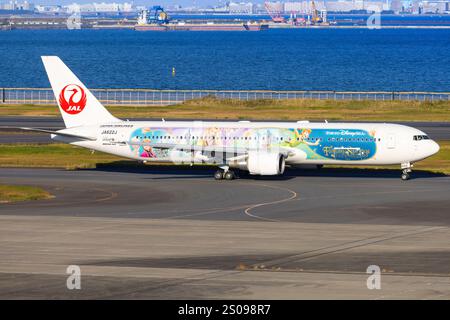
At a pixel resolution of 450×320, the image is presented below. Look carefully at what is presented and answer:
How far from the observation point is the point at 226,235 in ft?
170

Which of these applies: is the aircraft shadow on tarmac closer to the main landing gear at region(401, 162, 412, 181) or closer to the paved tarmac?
the paved tarmac

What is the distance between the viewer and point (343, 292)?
3756cm

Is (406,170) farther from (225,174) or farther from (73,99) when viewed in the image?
(73,99)

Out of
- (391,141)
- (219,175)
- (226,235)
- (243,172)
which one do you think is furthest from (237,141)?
(226,235)

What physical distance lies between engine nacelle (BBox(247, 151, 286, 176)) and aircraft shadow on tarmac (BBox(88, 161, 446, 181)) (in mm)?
2875

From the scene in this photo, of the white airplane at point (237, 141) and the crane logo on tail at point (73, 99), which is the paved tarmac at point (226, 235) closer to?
the white airplane at point (237, 141)

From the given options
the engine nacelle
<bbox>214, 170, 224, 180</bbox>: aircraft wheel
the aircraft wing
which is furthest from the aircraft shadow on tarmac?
the engine nacelle

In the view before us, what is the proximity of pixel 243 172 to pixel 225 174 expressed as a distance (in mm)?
4549

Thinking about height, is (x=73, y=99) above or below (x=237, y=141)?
above

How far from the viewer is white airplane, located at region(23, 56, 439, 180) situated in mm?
73750

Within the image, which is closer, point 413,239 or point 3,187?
point 413,239

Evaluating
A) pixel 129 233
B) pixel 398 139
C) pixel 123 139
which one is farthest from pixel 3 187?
pixel 398 139
